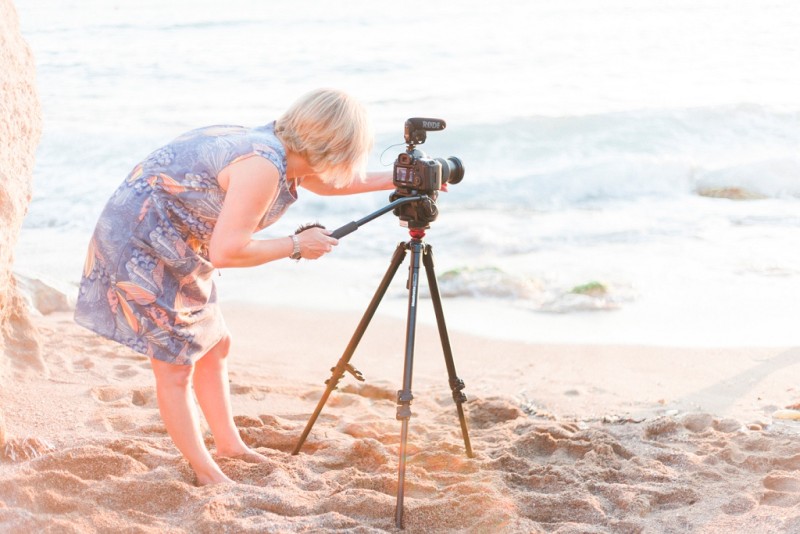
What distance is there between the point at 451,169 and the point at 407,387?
2.63 ft

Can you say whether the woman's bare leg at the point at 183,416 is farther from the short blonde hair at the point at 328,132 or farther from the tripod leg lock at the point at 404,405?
the short blonde hair at the point at 328,132

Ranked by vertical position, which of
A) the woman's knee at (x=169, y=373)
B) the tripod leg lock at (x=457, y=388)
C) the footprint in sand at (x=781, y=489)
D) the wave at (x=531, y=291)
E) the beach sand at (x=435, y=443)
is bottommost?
the beach sand at (x=435, y=443)

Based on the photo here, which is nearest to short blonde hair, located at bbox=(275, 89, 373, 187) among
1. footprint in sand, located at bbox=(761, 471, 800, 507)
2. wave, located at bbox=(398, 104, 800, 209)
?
footprint in sand, located at bbox=(761, 471, 800, 507)

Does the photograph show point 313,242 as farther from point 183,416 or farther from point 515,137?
point 515,137

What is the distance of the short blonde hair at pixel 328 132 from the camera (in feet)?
8.04

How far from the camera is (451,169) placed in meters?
2.97

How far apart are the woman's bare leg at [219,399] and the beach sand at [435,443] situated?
3.3 inches

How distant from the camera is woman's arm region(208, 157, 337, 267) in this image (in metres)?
2.37

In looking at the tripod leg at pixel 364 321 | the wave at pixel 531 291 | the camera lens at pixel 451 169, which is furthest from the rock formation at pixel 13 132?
the wave at pixel 531 291

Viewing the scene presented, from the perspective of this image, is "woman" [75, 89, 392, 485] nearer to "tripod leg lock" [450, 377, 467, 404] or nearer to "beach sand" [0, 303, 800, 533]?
"beach sand" [0, 303, 800, 533]

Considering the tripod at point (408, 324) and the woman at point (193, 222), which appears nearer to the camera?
the woman at point (193, 222)

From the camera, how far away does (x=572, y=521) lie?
272 cm

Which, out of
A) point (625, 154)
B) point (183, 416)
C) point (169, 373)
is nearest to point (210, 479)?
point (183, 416)

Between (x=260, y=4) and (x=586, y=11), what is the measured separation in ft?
32.5
